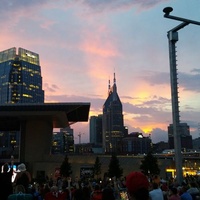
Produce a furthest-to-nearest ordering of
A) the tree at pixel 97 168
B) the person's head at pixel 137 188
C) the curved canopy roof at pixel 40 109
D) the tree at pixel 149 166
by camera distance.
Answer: the tree at pixel 97 168 < the curved canopy roof at pixel 40 109 < the tree at pixel 149 166 < the person's head at pixel 137 188

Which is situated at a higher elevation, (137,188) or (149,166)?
(137,188)

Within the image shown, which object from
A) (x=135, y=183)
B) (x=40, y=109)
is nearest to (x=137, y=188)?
(x=135, y=183)

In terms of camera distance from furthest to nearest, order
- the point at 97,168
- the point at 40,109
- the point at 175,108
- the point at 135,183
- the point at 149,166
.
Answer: the point at 97,168 < the point at 40,109 < the point at 149,166 < the point at 175,108 < the point at 135,183

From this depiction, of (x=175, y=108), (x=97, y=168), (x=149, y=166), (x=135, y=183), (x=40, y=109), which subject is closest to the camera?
(x=135, y=183)

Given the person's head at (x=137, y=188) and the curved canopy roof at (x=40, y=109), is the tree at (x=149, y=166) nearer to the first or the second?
the curved canopy roof at (x=40, y=109)

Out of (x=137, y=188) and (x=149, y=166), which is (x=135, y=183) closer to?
(x=137, y=188)

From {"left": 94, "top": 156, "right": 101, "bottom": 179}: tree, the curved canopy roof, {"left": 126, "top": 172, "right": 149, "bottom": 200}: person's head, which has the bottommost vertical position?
{"left": 94, "top": 156, "right": 101, "bottom": 179}: tree

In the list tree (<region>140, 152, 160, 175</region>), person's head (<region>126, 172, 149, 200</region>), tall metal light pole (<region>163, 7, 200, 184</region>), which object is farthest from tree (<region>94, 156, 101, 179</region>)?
person's head (<region>126, 172, 149, 200</region>)

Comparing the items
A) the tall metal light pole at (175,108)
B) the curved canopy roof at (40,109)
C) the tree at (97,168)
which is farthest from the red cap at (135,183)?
the tree at (97,168)

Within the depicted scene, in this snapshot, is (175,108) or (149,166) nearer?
(175,108)

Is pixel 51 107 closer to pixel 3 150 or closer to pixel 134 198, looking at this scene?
pixel 134 198

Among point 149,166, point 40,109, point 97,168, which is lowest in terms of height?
point 97,168

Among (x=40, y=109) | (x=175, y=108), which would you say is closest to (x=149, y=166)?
(x=40, y=109)

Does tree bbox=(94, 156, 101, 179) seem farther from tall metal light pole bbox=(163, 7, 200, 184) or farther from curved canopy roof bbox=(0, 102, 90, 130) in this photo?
tall metal light pole bbox=(163, 7, 200, 184)
